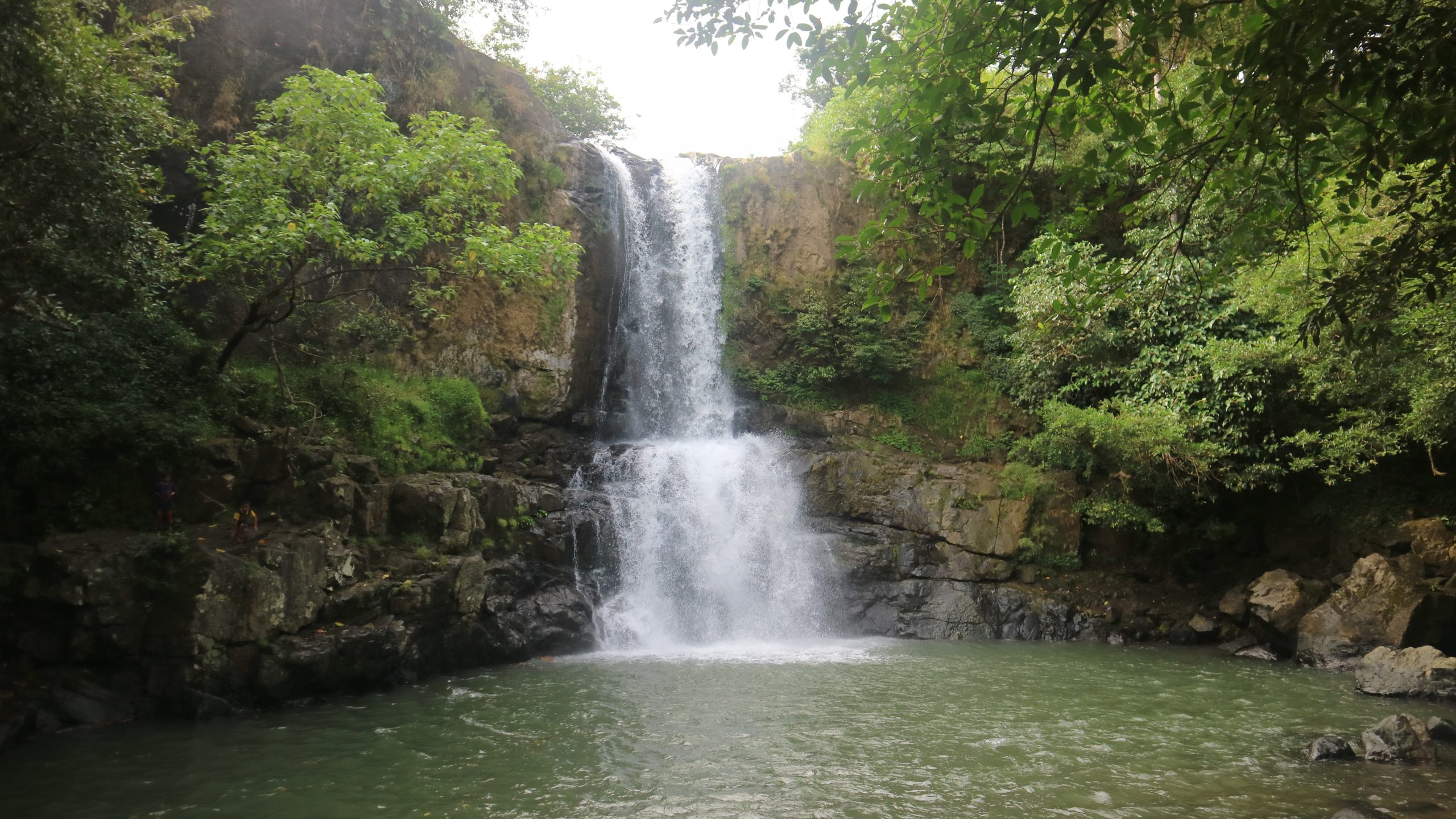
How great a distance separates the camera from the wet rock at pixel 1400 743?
742 cm

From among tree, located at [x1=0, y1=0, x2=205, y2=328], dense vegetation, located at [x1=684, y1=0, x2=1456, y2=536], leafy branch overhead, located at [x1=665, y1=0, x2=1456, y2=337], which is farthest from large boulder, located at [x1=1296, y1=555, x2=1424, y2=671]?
tree, located at [x1=0, y1=0, x2=205, y2=328]

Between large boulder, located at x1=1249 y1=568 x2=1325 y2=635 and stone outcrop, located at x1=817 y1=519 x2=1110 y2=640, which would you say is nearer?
large boulder, located at x1=1249 y1=568 x2=1325 y2=635

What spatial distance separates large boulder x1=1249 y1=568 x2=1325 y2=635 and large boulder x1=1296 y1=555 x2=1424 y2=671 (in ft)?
1.05

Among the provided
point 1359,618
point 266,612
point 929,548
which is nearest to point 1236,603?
point 1359,618

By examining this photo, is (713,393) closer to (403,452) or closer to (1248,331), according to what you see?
(403,452)

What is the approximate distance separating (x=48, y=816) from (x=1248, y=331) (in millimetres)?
17545

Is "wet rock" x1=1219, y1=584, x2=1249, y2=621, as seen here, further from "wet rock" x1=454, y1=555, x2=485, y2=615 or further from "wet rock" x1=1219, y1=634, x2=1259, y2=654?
"wet rock" x1=454, y1=555, x2=485, y2=615

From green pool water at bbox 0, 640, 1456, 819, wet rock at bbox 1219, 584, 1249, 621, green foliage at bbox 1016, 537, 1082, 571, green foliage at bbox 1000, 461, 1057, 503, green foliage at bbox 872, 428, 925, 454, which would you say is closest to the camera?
green pool water at bbox 0, 640, 1456, 819

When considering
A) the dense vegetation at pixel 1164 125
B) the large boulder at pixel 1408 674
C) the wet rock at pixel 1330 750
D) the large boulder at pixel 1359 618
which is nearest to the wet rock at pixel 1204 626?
the large boulder at pixel 1359 618

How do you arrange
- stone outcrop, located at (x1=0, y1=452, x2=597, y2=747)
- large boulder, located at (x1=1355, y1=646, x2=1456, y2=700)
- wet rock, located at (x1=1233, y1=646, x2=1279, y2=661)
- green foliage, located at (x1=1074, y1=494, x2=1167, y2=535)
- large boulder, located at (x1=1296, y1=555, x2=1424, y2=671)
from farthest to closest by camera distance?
green foliage, located at (x1=1074, y1=494, x2=1167, y2=535), wet rock, located at (x1=1233, y1=646, x2=1279, y2=661), large boulder, located at (x1=1296, y1=555, x2=1424, y2=671), large boulder, located at (x1=1355, y1=646, x2=1456, y2=700), stone outcrop, located at (x1=0, y1=452, x2=597, y2=747)

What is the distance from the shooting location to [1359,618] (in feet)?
40.6

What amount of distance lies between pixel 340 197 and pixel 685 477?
8.12m

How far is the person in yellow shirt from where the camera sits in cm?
1000

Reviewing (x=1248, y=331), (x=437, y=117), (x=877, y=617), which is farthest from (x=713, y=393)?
(x=1248, y=331)
